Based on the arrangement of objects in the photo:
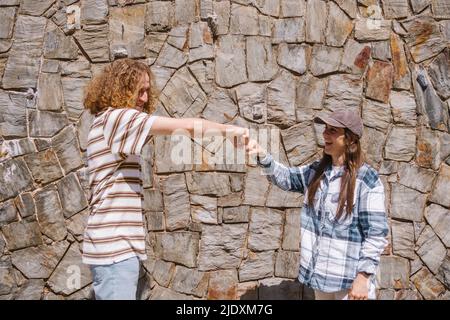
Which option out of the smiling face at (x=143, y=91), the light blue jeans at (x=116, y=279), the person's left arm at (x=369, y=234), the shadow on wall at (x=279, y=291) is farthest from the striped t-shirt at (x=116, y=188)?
the shadow on wall at (x=279, y=291)

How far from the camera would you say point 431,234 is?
3996 mm

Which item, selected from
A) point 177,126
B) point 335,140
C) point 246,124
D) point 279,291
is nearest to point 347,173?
point 335,140

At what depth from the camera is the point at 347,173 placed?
2.79m

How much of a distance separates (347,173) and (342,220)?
24 cm

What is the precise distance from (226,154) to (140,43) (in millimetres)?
1010

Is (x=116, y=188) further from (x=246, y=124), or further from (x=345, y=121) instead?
(x=246, y=124)

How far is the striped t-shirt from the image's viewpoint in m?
2.45

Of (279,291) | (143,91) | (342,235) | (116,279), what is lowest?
(279,291)

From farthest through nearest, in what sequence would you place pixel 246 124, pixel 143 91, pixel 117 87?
pixel 246 124 → pixel 143 91 → pixel 117 87

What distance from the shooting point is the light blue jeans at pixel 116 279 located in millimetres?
2465

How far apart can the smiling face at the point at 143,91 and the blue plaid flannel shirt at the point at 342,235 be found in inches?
39.6

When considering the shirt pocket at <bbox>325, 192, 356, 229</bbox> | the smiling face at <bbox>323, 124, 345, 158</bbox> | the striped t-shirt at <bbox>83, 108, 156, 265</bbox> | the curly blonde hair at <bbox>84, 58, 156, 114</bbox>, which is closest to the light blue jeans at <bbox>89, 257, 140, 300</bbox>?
the striped t-shirt at <bbox>83, 108, 156, 265</bbox>

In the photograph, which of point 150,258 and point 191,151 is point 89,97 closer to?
point 191,151

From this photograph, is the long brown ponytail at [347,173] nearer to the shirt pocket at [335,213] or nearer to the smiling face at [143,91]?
the shirt pocket at [335,213]
